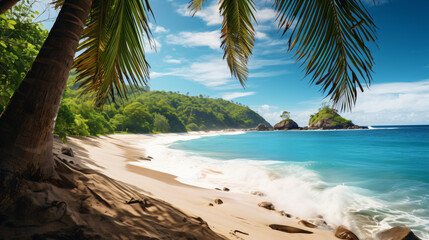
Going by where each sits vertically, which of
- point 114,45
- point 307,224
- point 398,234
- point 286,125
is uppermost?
point 286,125

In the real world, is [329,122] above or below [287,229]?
above

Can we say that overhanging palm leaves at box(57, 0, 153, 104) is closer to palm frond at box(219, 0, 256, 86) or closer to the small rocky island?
palm frond at box(219, 0, 256, 86)

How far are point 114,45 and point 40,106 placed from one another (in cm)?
142

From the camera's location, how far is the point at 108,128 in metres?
30.1

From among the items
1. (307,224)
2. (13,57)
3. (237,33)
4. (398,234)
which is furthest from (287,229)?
(13,57)

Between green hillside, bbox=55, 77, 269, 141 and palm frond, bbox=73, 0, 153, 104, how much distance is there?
350 mm

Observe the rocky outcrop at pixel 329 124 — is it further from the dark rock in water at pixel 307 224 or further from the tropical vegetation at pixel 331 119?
the dark rock in water at pixel 307 224

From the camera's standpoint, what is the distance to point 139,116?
1923 inches

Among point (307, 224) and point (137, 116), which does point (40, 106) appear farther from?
point (137, 116)

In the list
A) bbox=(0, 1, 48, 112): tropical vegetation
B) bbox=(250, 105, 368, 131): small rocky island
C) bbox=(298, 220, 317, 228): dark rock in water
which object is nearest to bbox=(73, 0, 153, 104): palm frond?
bbox=(0, 1, 48, 112): tropical vegetation

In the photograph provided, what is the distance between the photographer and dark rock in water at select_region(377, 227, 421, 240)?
12.2ft

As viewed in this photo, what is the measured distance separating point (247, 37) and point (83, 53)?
2904 mm

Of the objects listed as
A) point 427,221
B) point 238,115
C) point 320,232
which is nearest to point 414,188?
point 427,221

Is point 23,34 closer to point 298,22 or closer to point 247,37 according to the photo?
point 247,37
